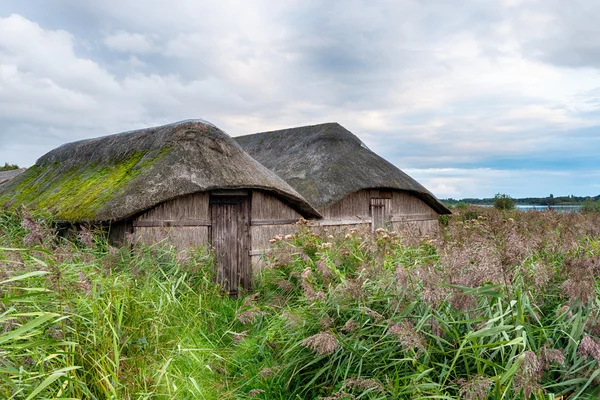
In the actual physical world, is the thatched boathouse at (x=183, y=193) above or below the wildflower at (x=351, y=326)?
above

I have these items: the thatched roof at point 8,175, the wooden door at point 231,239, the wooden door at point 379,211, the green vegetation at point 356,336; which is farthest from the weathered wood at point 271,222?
the thatched roof at point 8,175

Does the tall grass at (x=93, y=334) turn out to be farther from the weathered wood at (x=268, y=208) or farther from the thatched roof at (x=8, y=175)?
the thatched roof at (x=8, y=175)

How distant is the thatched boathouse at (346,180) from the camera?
45.0 ft

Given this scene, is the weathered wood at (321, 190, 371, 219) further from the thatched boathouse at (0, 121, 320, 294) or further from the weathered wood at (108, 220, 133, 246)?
the weathered wood at (108, 220, 133, 246)

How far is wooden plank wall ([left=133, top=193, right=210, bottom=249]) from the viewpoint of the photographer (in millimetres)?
8038

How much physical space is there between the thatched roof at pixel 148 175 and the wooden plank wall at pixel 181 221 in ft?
1.11

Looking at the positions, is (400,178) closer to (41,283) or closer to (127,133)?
(127,133)

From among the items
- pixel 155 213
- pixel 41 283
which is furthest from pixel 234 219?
pixel 41 283

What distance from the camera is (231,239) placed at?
9211mm

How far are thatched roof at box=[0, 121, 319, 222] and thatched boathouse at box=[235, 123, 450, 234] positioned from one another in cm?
299

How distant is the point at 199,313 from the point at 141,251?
161cm

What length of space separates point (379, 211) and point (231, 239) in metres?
6.88

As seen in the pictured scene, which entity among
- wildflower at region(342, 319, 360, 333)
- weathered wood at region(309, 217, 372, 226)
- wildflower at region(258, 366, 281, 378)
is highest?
weathered wood at region(309, 217, 372, 226)

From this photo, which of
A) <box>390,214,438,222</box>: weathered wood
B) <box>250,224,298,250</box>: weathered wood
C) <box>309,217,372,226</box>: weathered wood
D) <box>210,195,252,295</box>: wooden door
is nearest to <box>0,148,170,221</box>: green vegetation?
<box>210,195,252,295</box>: wooden door
